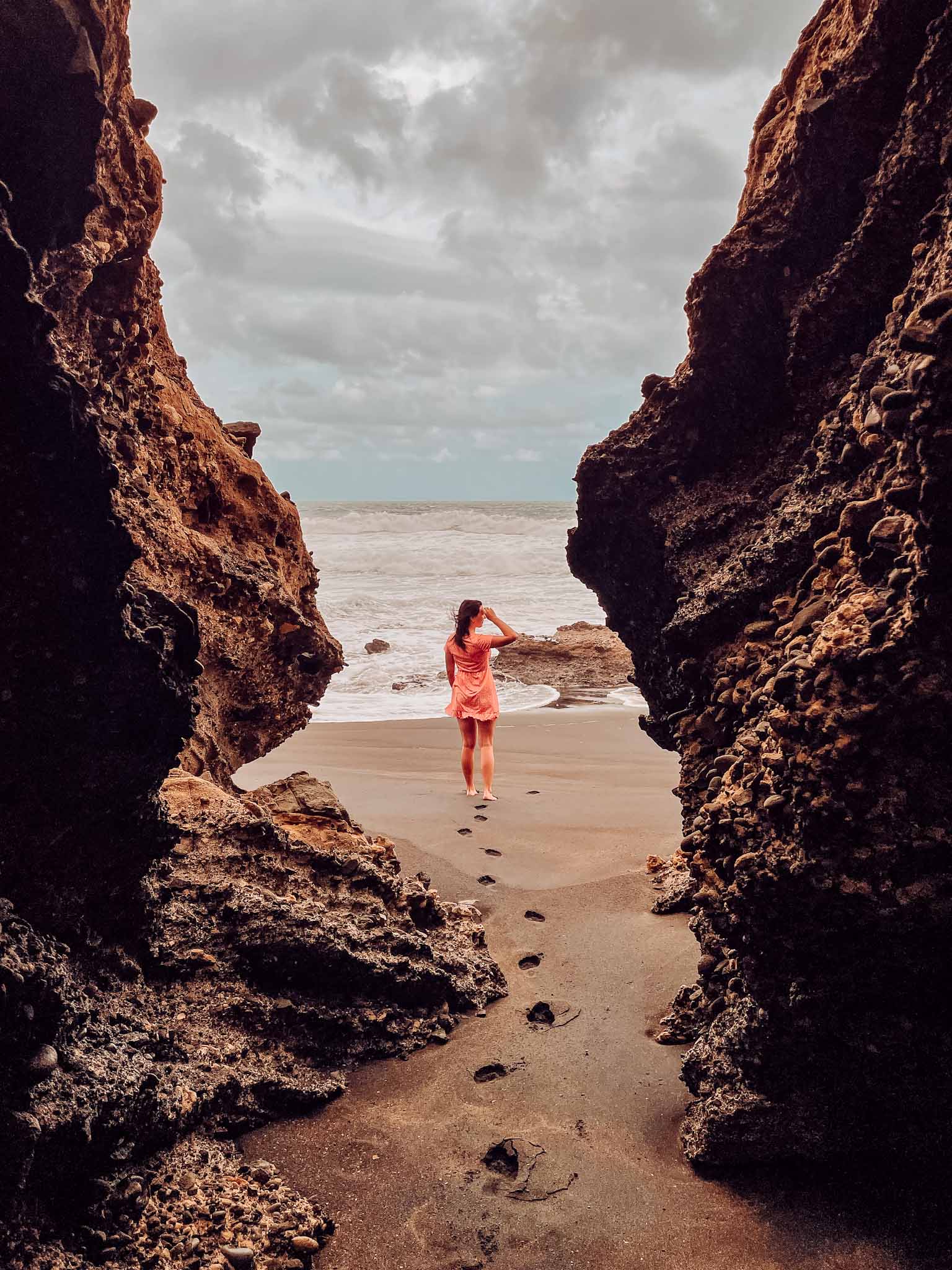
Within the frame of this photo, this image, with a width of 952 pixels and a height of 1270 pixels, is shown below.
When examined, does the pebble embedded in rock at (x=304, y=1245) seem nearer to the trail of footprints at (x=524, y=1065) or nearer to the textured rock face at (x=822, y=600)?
the trail of footprints at (x=524, y=1065)

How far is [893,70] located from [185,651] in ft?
7.66

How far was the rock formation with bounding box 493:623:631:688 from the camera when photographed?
498 inches

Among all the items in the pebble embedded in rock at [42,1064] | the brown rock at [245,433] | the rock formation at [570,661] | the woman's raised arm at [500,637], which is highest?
the brown rock at [245,433]

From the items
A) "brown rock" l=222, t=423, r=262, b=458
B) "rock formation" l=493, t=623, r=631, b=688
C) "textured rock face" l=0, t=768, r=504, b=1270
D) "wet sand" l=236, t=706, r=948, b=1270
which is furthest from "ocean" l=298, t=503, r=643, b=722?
"textured rock face" l=0, t=768, r=504, b=1270

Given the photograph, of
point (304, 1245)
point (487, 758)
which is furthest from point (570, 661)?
point (304, 1245)

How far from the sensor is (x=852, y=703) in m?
1.87

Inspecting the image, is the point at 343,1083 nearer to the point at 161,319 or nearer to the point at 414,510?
the point at 161,319

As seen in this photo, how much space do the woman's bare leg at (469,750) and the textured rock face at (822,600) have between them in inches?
134

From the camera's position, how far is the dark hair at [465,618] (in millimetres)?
6816

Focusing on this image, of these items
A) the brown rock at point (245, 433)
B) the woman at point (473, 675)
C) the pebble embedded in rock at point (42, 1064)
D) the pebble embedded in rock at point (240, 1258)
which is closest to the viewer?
the pebble embedded in rock at point (42, 1064)

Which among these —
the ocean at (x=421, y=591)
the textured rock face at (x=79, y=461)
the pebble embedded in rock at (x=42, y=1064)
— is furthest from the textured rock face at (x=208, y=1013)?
the ocean at (x=421, y=591)

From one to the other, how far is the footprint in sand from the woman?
377 cm

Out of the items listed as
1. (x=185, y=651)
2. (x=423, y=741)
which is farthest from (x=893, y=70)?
(x=423, y=741)

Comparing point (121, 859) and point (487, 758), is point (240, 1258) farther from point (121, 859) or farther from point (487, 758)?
point (487, 758)
